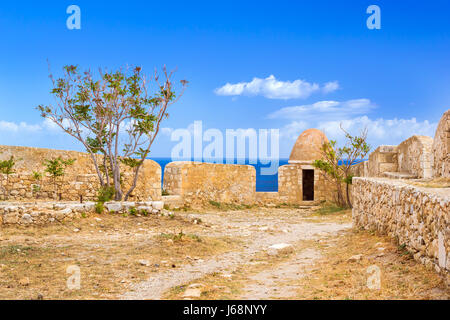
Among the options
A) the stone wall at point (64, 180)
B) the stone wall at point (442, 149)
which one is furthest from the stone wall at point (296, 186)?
the stone wall at point (442, 149)

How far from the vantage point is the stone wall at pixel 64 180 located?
1238 centimetres

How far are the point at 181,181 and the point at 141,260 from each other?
9.35 m

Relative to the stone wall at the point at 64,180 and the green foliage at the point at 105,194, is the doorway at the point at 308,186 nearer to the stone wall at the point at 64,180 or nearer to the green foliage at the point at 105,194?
the stone wall at the point at 64,180

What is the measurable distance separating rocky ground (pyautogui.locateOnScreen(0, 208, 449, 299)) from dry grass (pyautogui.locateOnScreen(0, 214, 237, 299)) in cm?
1

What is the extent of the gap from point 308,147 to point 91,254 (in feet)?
45.5

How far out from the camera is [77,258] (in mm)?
6180

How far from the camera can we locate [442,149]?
7906mm

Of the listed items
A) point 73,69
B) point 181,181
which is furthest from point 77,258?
point 181,181

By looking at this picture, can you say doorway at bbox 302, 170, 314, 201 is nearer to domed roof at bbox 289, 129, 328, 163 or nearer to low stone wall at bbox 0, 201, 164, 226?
domed roof at bbox 289, 129, 328, 163

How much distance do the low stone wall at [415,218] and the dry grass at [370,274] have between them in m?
0.15

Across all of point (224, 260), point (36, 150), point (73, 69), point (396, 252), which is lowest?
point (224, 260)

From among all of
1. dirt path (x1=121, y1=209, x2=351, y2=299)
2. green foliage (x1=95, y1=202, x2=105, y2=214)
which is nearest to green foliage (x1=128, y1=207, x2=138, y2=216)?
green foliage (x1=95, y1=202, x2=105, y2=214)
